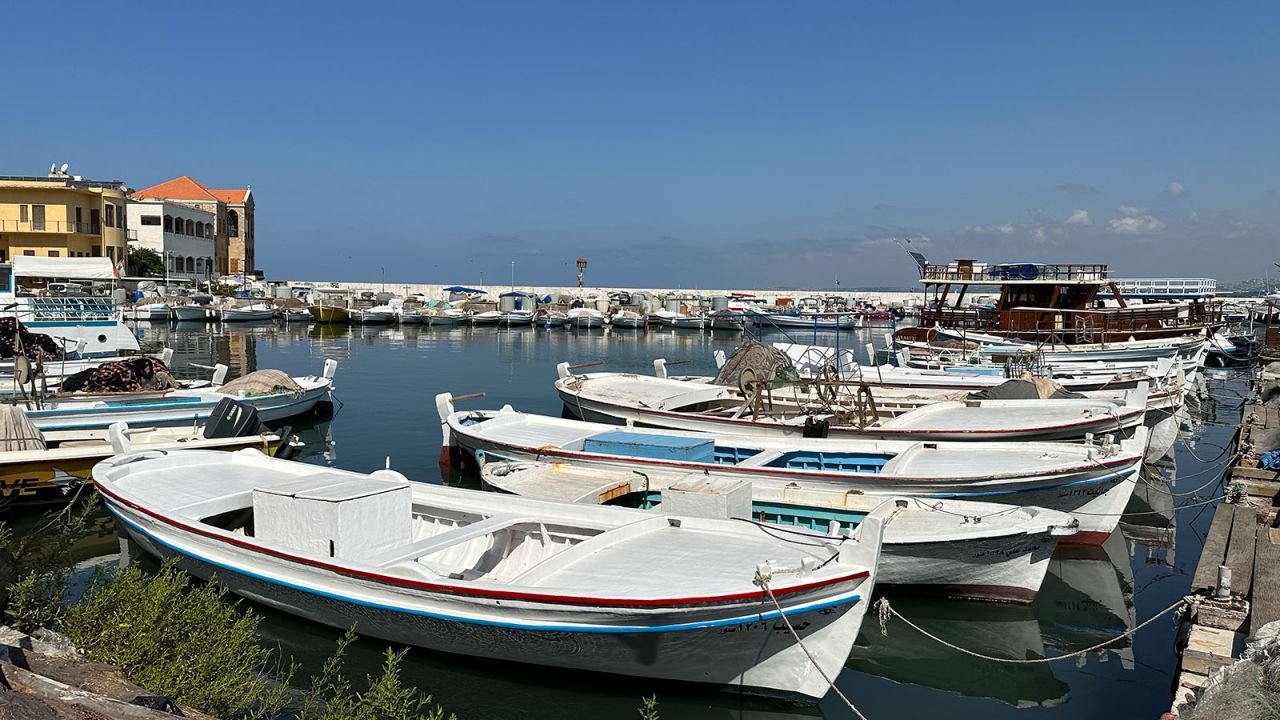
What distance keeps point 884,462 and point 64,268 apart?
40844 mm

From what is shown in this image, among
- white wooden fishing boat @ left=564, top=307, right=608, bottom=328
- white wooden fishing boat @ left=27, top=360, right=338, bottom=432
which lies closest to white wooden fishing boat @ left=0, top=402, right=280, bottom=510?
white wooden fishing boat @ left=27, top=360, right=338, bottom=432

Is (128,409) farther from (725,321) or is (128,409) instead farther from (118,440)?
(725,321)

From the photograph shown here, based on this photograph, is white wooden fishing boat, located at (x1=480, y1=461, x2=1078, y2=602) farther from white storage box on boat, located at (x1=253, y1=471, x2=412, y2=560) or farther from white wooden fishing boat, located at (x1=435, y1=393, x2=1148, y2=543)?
white storage box on boat, located at (x1=253, y1=471, x2=412, y2=560)

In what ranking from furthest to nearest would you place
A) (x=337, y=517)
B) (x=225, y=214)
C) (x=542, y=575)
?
(x=225, y=214) < (x=337, y=517) < (x=542, y=575)

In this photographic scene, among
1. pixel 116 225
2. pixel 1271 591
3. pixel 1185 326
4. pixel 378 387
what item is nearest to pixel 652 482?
pixel 1271 591

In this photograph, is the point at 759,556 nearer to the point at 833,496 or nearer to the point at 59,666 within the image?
the point at 833,496

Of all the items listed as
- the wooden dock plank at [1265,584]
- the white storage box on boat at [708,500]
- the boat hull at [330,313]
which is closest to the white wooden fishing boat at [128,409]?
the white storage box on boat at [708,500]

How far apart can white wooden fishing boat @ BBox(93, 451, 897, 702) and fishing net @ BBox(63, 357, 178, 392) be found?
33.9 feet

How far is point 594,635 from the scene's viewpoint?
802 centimetres

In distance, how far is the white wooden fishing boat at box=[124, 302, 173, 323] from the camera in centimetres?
6261

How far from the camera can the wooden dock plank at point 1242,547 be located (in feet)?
31.2

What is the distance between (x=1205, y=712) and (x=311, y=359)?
44.1 metres

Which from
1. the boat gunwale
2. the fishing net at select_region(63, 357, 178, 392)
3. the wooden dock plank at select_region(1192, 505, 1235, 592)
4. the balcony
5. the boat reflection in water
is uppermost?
the balcony

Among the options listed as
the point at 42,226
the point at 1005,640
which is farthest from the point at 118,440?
the point at 42,226
